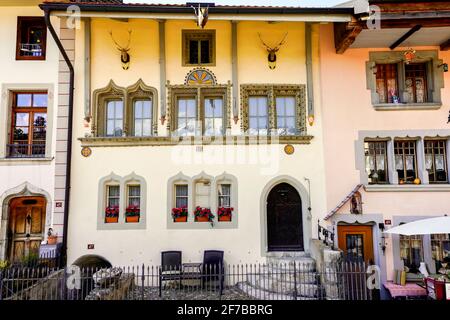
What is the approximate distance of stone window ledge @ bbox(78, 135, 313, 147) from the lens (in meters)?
10.7

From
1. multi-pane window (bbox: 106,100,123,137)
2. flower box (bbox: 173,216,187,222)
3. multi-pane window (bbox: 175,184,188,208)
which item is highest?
multi-pane window (bbox: 106,100,123,137)

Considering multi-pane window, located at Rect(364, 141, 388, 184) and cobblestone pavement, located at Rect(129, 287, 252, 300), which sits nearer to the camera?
cobblestone pavement, located at Rect(129, 287, 252, 300)

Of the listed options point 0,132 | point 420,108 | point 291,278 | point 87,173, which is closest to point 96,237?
point 87,173

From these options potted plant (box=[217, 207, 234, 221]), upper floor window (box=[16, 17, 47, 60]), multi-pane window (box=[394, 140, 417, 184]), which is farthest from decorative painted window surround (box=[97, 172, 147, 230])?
multi-pane window (box=[394, 140, 417, 184])

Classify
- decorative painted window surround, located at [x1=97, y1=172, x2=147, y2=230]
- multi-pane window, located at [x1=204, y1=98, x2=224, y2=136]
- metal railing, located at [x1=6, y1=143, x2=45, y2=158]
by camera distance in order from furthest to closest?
multi-pane window, located at [x1=204, y1=98, x2=224, y2=136]
metal railing, located at [x1=6, y1=143, x2=45, y2=158]
decorative painted window surround, located at [x1=97, y1=172, x2=147, y2=230]

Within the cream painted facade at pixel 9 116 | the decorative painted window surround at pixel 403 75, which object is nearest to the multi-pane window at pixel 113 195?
the cream painted facade at pixel 9 116

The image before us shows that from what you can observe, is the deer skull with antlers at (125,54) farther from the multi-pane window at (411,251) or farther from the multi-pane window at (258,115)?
the multi-pane window at (411,251)

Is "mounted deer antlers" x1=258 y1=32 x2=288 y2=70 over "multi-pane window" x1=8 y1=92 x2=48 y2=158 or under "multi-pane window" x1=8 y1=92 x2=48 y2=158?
over

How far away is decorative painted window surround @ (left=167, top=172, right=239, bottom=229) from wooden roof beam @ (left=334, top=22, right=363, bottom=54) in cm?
520

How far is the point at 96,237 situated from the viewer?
34.5ft

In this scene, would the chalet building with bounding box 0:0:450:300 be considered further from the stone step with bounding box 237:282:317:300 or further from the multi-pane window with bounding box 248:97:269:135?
the stone step with bounding box 237:282:317:300

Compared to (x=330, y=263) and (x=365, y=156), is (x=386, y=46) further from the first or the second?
(x=330, y=263)

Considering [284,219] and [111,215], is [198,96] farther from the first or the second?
[284,219]

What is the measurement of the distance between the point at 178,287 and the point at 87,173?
4410 mm
